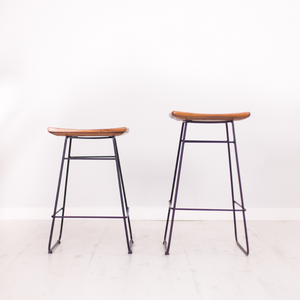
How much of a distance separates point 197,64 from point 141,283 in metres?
1.96

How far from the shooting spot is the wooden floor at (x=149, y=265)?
1189mm

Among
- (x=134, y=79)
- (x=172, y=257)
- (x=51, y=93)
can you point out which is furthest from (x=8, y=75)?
(x=172, y=257)

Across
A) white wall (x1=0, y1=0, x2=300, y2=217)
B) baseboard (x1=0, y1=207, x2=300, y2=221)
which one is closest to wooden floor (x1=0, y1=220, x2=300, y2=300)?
baseboard (x1=0, y1=207, x2=300, y2=221)

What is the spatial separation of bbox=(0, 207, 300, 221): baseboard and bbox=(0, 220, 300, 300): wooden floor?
8.2 inches

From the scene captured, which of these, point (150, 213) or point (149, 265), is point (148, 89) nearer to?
point (150, 213)

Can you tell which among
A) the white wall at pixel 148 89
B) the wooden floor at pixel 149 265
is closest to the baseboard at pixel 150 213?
the white wall at pixel 148 89

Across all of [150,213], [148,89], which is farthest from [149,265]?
[148,89]

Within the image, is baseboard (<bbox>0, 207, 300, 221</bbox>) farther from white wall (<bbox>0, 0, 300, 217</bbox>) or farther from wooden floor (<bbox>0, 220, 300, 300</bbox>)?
wooden floor (<bbox>0, 220, 300, 300</bbox>)

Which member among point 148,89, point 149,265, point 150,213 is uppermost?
point 148,89

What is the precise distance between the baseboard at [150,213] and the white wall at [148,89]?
0.05 m

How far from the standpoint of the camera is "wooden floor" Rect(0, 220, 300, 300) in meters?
1.19

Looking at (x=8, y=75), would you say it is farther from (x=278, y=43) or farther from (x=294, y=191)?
(x=294, y=191)

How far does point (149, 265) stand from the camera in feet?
4.81

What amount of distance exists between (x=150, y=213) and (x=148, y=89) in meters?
1.21
